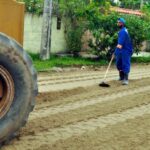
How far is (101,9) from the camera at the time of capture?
20031 mm

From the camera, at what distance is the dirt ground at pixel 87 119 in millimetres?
5609

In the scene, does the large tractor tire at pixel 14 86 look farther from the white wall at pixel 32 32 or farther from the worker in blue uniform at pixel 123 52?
the white wall at pixel 32 32

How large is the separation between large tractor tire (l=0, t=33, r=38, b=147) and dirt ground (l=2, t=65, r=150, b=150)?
571mm

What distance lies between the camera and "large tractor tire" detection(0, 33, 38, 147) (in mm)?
4520

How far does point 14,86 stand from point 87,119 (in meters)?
2.71

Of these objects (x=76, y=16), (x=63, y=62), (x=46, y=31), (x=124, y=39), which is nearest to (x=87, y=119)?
(x=124, y=39)

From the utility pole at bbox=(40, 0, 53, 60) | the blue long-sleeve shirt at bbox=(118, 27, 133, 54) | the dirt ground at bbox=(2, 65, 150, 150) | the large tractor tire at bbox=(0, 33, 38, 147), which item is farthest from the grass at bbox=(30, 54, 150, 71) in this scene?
the large tractor tire at bbox=(0, 33, 38, 147)

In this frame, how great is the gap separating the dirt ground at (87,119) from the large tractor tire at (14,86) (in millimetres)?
571

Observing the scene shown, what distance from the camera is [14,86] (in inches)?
180

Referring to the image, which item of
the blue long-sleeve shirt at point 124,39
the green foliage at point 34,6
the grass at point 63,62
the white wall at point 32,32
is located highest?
the green foliage at point 34,6

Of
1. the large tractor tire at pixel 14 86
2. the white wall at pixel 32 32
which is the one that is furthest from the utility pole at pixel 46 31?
the large tractor tire at pixel 14 86

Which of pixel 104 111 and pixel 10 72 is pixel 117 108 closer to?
pixel 104 111

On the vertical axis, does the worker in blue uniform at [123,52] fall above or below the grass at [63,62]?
above

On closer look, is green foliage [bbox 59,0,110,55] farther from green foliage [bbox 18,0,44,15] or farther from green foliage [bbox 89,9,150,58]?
green foliage [bbox 18,0,44,15]
